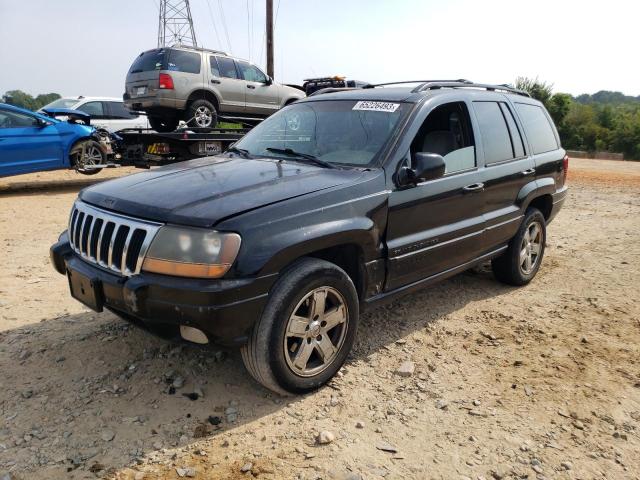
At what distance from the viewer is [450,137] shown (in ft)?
13.3

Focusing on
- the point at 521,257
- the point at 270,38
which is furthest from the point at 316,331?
the point at 270,38

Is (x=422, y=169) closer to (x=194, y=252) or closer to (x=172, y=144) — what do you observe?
(x=194, y=252)

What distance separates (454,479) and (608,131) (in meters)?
56.5

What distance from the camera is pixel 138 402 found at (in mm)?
2961

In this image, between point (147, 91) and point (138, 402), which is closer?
point (138, 402)

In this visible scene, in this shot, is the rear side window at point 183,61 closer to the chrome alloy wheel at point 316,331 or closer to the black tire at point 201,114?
the black tire at point 201,114

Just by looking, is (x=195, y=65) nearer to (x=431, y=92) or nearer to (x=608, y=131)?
(x=431, y=92)

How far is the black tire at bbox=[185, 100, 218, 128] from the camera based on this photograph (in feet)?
36.3

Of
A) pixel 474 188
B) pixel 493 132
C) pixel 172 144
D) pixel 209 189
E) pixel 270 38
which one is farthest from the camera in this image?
pixel 270 38

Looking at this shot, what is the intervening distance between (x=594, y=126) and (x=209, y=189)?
188 ft

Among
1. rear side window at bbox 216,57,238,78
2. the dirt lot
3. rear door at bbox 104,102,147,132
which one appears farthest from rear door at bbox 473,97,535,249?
rear door at bbox 104,102,147,132

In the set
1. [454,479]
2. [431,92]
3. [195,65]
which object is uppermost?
[195,65]

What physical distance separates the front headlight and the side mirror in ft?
4.38

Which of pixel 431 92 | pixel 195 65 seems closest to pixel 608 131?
pixel 195 65
